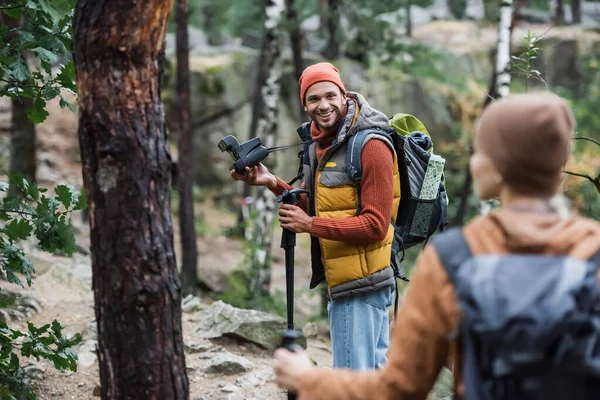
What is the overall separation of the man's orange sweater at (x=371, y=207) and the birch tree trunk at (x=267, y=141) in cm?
735

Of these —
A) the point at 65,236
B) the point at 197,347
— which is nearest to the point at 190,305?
the point at 197,347

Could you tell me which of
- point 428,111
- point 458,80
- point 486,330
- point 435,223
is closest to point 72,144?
point 428,111

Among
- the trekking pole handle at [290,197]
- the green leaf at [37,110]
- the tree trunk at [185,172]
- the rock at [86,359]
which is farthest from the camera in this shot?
the tree trunk at [185,172]

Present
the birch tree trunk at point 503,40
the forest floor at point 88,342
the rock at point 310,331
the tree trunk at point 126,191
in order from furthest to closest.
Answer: the birch tree trunk at point 503,40, the rock at point 310,331, the forest floor at point 88,342, the tree trunk at point 126,191

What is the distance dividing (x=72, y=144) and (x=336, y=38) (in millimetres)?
7905

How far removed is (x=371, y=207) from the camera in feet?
12.6

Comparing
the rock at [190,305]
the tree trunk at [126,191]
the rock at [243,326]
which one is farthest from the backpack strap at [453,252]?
the rock at [190,305]

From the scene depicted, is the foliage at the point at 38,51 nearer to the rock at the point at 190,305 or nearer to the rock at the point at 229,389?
the rock at the point at 229,389

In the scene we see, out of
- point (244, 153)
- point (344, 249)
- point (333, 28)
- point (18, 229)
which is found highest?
point (333, 28)

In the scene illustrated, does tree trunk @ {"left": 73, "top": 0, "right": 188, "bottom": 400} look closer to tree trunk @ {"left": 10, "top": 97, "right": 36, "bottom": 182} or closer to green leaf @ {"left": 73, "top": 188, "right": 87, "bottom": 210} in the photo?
green leaf @ {"left": 73, "top": 188, "right": 87, "bottom": 210}

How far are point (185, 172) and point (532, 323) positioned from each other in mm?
10623

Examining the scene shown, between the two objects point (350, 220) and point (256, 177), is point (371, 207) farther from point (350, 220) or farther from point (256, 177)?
point (256, 177)

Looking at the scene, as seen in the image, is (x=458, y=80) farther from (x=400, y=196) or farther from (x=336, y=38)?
(x=400, y=196)

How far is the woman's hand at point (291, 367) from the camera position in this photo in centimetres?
218
